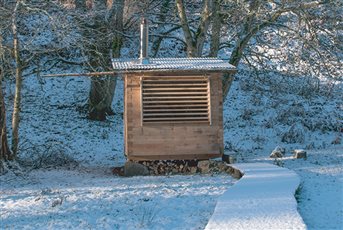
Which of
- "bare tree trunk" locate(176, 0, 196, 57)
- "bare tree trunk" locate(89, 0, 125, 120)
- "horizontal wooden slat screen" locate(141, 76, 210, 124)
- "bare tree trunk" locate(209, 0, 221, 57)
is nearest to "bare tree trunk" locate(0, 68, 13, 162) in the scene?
"horizontal wooden slat screen" locate(141, 76, 210, 124)

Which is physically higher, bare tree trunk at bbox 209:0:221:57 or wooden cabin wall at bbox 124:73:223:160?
bare tree trunk at bbox 209:0:221:57

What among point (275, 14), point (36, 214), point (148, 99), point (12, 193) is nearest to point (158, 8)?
point (275, 14)

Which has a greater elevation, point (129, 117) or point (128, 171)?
point (129, 117)

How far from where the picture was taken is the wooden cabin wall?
37.7 feet

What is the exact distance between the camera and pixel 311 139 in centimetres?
Result: 1816

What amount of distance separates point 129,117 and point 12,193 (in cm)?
361

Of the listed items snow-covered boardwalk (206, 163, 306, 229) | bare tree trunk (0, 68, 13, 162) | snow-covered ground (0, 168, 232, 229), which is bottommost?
snow-covered ground (0, 168, 232, 229)

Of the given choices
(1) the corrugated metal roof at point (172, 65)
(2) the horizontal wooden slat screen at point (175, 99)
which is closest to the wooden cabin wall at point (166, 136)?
(2) the horizontal wooden slat screen at point (175, 99)

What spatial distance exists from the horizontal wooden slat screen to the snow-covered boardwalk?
8.81ft

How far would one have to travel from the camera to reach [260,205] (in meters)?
6.93

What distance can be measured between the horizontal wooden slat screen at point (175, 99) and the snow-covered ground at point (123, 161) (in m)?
1.83

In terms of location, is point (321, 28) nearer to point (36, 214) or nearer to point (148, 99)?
point (148, 99)

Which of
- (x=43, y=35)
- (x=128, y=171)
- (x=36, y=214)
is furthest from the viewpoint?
(x=43, y=35)

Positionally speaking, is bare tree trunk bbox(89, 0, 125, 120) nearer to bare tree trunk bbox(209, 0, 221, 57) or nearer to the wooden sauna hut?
bare tree trunk bbox(209, 0, 221, 57)
